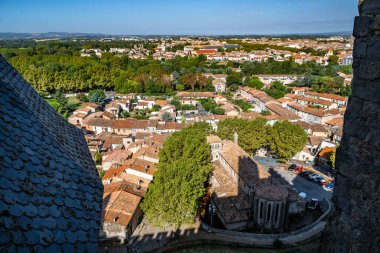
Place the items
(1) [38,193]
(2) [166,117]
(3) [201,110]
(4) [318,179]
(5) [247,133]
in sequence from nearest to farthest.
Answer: (1) [38,193], (4) [318,179], (5) [247,133], (2) [166,117], (3) [201,110]

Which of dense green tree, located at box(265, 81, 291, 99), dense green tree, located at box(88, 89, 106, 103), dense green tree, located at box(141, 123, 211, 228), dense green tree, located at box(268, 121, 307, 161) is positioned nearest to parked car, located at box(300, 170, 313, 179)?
dense green tree, located at box(268, 121, 307, 161)

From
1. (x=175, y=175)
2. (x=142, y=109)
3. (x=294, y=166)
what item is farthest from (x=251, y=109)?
(x=175, y=175)

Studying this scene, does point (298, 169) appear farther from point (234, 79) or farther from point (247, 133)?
point (234, 79)

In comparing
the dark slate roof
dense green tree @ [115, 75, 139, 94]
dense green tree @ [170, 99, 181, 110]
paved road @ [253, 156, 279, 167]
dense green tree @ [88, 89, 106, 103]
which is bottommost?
paved road @ [253, 156, 279, 167]

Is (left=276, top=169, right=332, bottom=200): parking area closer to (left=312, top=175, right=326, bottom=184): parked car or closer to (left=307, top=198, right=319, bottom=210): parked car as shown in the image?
(left=312, top=175, right=326, bottom=184): parked car

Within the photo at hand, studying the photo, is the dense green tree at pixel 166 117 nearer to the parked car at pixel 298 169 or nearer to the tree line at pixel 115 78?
the tree line at pixel 115 78

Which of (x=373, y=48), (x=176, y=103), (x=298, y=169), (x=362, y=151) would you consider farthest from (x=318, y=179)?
(x=176, y=103)
